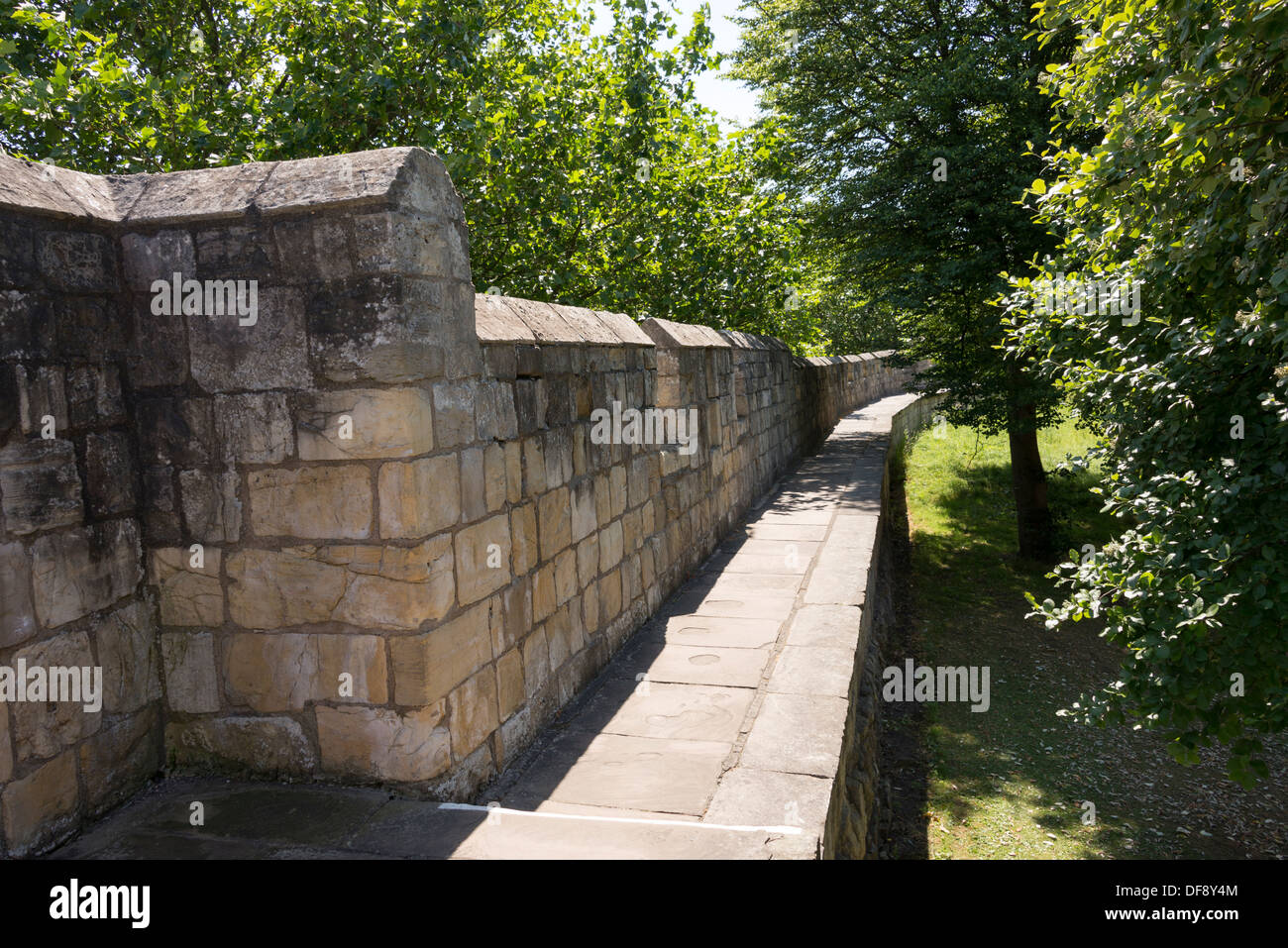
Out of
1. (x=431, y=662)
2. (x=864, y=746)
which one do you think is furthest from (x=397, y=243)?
(x=864, y=746)

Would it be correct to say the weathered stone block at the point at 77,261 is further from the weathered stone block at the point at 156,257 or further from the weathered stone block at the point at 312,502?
the weathered stone block at the point at 312,502

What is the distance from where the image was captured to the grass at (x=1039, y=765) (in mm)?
5445

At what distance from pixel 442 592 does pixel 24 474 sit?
46.6 inches

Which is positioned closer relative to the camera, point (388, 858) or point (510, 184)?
point (388, 858)

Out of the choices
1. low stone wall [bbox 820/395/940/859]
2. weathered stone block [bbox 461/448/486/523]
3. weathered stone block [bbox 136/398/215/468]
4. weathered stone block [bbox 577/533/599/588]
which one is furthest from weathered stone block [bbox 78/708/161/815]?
low stone wall [bbox 820/395/940/859]

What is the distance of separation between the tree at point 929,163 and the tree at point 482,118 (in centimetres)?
93

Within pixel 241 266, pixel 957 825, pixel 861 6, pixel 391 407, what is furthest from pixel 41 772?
pixel 861 6

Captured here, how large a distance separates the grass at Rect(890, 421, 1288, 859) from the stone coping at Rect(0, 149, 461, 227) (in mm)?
4651

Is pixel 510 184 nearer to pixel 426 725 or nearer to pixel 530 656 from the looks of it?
pixel 530 656

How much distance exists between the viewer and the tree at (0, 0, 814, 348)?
7160 mm

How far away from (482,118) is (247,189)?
602cm

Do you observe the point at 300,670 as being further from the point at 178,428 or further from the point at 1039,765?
the point at 1039,765

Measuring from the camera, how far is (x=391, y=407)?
263 cm

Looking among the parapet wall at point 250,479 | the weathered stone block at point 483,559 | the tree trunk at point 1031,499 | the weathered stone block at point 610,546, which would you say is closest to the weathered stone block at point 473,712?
the parapet wall at point 250,479
